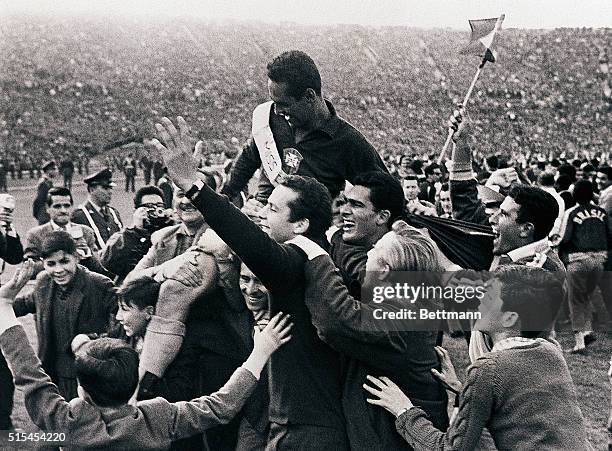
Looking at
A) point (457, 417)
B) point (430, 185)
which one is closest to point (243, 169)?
point (457, 417)

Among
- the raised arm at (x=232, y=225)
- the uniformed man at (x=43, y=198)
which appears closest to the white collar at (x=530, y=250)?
the raised arm at (x=232, y=225)

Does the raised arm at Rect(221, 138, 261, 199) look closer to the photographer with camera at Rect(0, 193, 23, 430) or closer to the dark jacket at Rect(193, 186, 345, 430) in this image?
the dark jacket at Rect(193, 186, 345, 430)

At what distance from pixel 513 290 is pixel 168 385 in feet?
4.01

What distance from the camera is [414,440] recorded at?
2.14 m

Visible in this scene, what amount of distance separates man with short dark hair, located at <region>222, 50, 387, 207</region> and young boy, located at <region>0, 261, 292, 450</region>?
2.57ft

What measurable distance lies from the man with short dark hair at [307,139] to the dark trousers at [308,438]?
891 millimetres

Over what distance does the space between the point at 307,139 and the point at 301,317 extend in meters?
0.86

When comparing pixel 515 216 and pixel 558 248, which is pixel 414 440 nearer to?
pixel 515 216

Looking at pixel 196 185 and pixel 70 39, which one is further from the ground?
pixel 196 185

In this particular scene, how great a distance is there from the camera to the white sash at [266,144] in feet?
9.66

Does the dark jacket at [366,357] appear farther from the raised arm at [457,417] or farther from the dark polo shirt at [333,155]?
the dark polo shirt at [333,155]

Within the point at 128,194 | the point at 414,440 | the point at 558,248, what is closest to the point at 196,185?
the point at 414,440

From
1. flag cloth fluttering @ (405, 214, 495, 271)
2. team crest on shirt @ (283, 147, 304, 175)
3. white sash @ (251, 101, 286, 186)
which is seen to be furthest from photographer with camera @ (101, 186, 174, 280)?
flag cloth fluttering @ (405, 214, 495, 271)

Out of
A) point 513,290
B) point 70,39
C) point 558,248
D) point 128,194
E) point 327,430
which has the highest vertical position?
point 513,290
